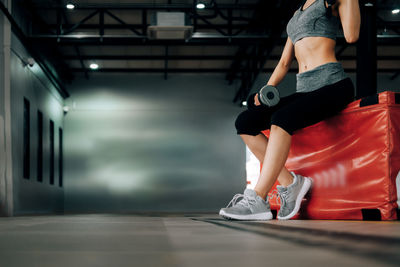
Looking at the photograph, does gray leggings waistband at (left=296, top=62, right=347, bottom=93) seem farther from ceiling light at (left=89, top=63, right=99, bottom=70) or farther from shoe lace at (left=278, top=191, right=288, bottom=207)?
ceiling light at (left=89, top=63, right=99, bottom=70)

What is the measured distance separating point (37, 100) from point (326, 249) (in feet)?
31.7

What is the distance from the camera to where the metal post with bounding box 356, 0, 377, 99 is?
3262 millimetres

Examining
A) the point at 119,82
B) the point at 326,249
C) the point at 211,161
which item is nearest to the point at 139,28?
the point at 119,82

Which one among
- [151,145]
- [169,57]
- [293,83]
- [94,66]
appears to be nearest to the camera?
[169,57]

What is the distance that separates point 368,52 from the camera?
327 cm

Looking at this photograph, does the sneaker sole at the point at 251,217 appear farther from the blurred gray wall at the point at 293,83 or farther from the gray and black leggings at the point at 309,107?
the blurred gray wall at the point at 293,83

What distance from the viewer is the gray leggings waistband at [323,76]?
84.7 inches

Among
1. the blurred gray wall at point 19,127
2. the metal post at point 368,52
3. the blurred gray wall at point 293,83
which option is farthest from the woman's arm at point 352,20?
the blurred gray wall at point 293,83

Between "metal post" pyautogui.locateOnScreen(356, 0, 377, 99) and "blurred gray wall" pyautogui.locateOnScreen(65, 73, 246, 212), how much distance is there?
9.11 m

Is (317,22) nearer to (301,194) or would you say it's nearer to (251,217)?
(301,194)

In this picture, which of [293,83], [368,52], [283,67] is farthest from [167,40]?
[283,67]

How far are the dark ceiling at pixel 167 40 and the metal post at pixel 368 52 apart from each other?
13.5 ft

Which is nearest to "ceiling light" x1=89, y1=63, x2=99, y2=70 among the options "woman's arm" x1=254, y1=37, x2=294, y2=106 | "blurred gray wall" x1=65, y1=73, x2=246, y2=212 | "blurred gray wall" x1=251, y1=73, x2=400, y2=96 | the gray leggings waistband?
"blurred gray wall" x1=65, y1=73, x2=246, y2=212

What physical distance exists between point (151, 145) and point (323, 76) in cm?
1039
